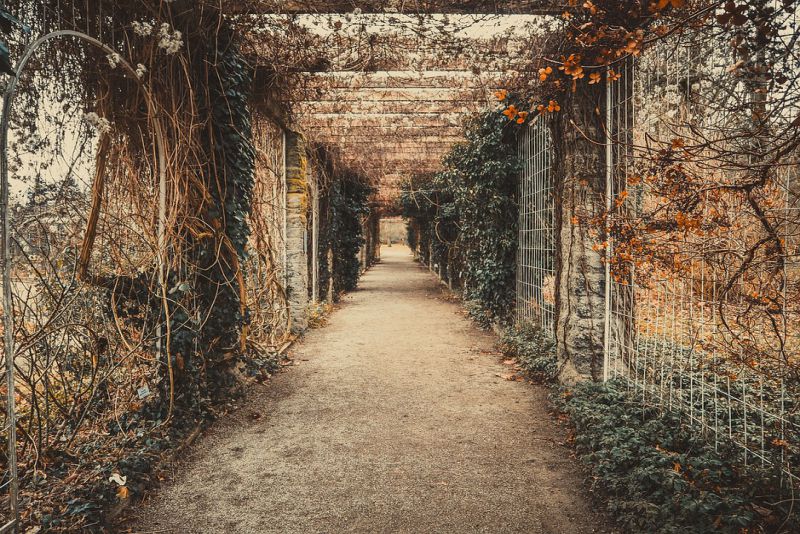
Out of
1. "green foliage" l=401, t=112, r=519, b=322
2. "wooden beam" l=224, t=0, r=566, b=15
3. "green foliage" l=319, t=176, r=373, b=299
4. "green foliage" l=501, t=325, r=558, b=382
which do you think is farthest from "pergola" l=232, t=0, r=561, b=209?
"green foliage" l=501, t=325, r=558, b=382

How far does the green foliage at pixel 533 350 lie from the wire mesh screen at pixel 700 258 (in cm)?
88

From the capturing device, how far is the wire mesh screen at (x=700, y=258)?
2250 mm

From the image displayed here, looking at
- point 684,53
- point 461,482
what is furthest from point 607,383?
point 684,53

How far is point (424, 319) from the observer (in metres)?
9.09

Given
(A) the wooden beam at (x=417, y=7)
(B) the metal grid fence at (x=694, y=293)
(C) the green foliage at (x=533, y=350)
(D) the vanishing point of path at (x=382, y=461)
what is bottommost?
(D) the vanishing point of path at (x=382, y=461)

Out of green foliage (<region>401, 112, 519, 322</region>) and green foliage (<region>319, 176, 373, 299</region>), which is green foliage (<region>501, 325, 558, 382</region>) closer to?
green foliage (<region>401, 112, 519, 322</region>)

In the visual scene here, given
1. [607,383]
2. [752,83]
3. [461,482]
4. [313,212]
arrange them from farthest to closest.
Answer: [313,212]
[607,383]
[461,482]
[752,83]

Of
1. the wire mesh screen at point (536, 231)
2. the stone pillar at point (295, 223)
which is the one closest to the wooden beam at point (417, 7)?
the wire mesh screen at point (536, 231)

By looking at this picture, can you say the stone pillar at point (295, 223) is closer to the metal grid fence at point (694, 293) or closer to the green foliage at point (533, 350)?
the green foliage at point (533, 350)

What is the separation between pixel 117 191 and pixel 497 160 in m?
5.08

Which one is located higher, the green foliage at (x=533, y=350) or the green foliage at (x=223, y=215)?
the green foliage at (x=223, y=215)

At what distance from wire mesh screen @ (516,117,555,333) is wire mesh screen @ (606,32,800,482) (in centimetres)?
162

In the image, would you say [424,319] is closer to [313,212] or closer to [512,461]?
[313,212]

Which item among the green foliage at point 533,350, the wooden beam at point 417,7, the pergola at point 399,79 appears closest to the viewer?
the wooden beam at point 417,7
